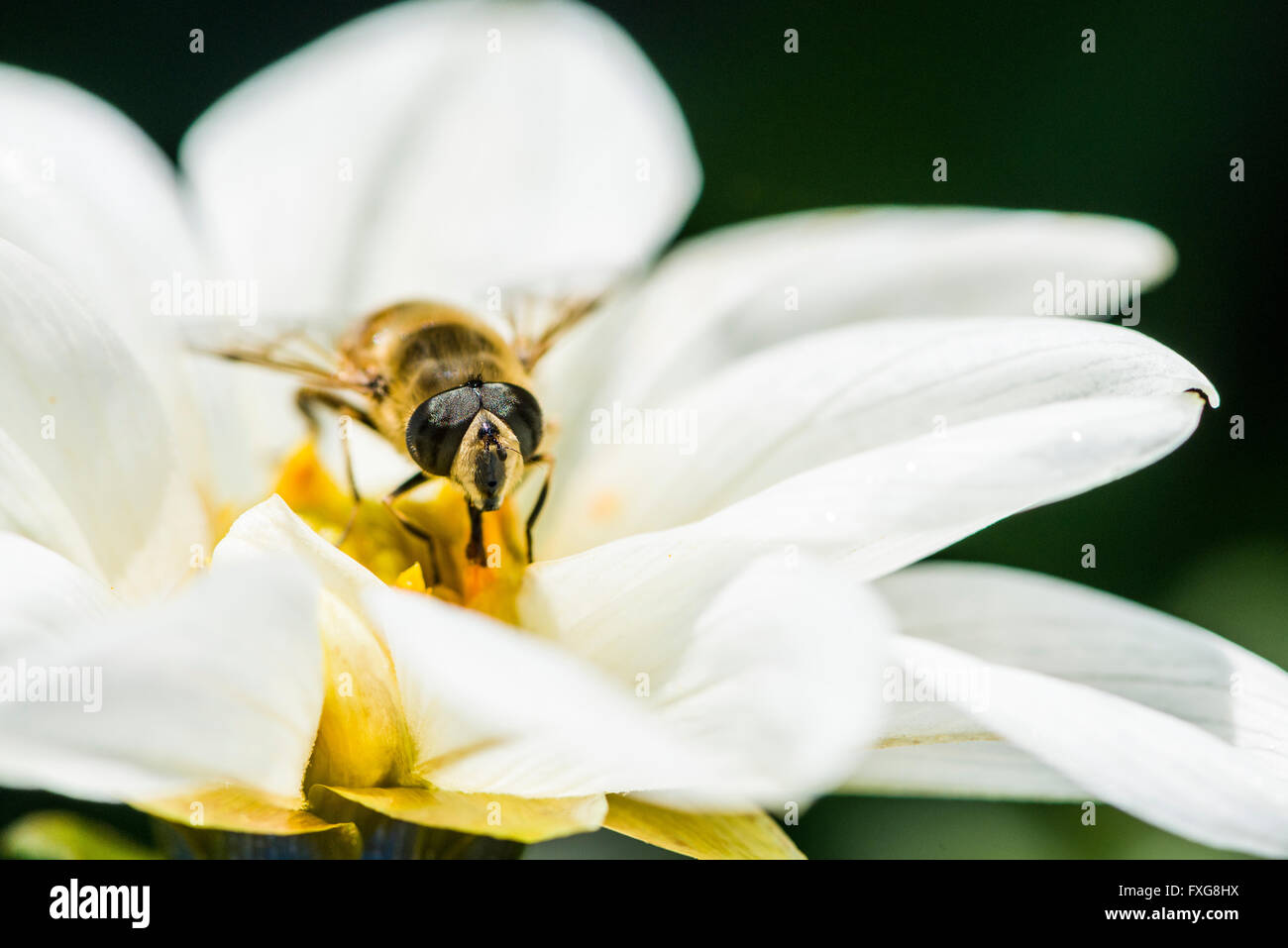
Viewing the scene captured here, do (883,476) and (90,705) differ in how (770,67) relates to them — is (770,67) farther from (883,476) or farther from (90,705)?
(90,705)

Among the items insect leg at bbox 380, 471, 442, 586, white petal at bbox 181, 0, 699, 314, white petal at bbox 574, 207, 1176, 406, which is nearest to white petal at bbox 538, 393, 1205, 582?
insect leg at bbox 380, 471, 442, 586

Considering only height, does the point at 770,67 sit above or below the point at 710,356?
above

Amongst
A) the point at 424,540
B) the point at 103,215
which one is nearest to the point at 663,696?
the point at 424,540

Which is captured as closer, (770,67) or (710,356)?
(710,356)

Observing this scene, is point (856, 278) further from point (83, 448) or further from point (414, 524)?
point (83, 448)

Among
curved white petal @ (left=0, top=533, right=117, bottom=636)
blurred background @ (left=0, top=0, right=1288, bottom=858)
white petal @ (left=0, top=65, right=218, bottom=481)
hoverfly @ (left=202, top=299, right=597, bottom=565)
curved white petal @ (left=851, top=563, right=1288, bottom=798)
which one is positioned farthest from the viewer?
blurred background @ (left=0, top=0, right=1288, bottom=858)

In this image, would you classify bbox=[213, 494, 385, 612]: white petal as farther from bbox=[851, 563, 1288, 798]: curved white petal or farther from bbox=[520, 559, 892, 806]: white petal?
bbox=[851, 563, 1288, 798]: curved white petal
